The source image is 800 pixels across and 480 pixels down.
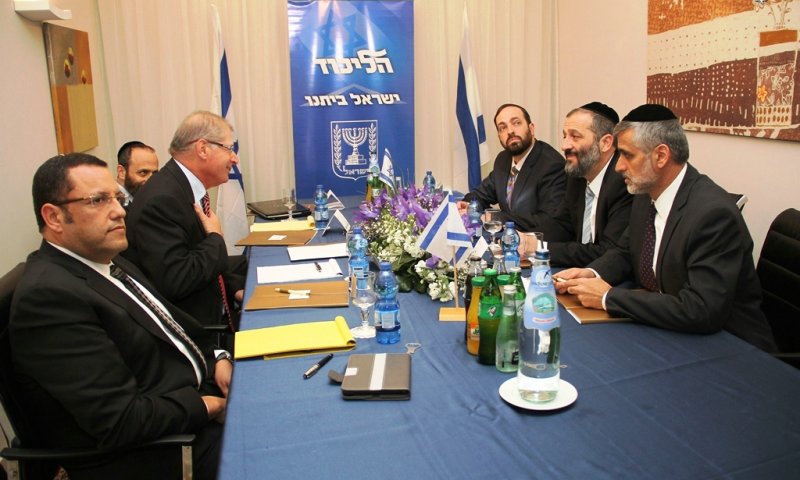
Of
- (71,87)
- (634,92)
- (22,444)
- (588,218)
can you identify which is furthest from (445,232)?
(634,92)

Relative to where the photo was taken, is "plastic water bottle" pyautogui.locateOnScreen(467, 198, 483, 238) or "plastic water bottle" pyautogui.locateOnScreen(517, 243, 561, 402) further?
"plastic water bottle" pyautogui.locateOnScreen(467, 198, 483, 238)

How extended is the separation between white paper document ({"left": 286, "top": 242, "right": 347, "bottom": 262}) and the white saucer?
1628mm

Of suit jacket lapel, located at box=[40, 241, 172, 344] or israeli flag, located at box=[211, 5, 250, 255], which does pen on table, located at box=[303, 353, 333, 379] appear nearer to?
suit jacket lapel, located at box=[40, 241, 172, 344]

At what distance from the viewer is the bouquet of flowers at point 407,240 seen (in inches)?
94.0

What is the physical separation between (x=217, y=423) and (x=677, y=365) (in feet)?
4.53

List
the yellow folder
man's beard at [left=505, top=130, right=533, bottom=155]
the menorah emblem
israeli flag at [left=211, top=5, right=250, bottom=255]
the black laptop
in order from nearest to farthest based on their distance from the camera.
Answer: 1. the yellow folder
2. the black laptop
3. man's beard at [left=505, top=130, right=533, bottom=155]
4. israeli flag at [left=211, top=5, right=250, bottom=255]
5. the menorah emblem

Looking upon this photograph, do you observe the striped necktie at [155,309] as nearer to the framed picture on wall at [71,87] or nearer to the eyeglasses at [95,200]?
the eyeglasses at [95,200]

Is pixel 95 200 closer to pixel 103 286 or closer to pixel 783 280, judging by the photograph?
pixel 103 286

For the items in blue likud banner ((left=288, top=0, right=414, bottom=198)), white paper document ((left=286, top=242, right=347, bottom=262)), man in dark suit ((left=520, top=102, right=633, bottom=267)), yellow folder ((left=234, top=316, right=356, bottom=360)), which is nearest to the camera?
yellow folder ((left=234, top=316, right=356, bottom=360))

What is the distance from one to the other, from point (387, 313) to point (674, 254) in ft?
3.40

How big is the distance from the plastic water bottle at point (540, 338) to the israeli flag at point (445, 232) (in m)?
0.64

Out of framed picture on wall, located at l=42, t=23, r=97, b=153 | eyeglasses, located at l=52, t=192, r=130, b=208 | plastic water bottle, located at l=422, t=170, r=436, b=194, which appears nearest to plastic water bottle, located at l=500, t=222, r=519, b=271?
plastic water bottle, located at l=422, t=170, r=436, b=194

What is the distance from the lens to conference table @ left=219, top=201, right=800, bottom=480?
4.18ft

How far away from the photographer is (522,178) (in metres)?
4.20
